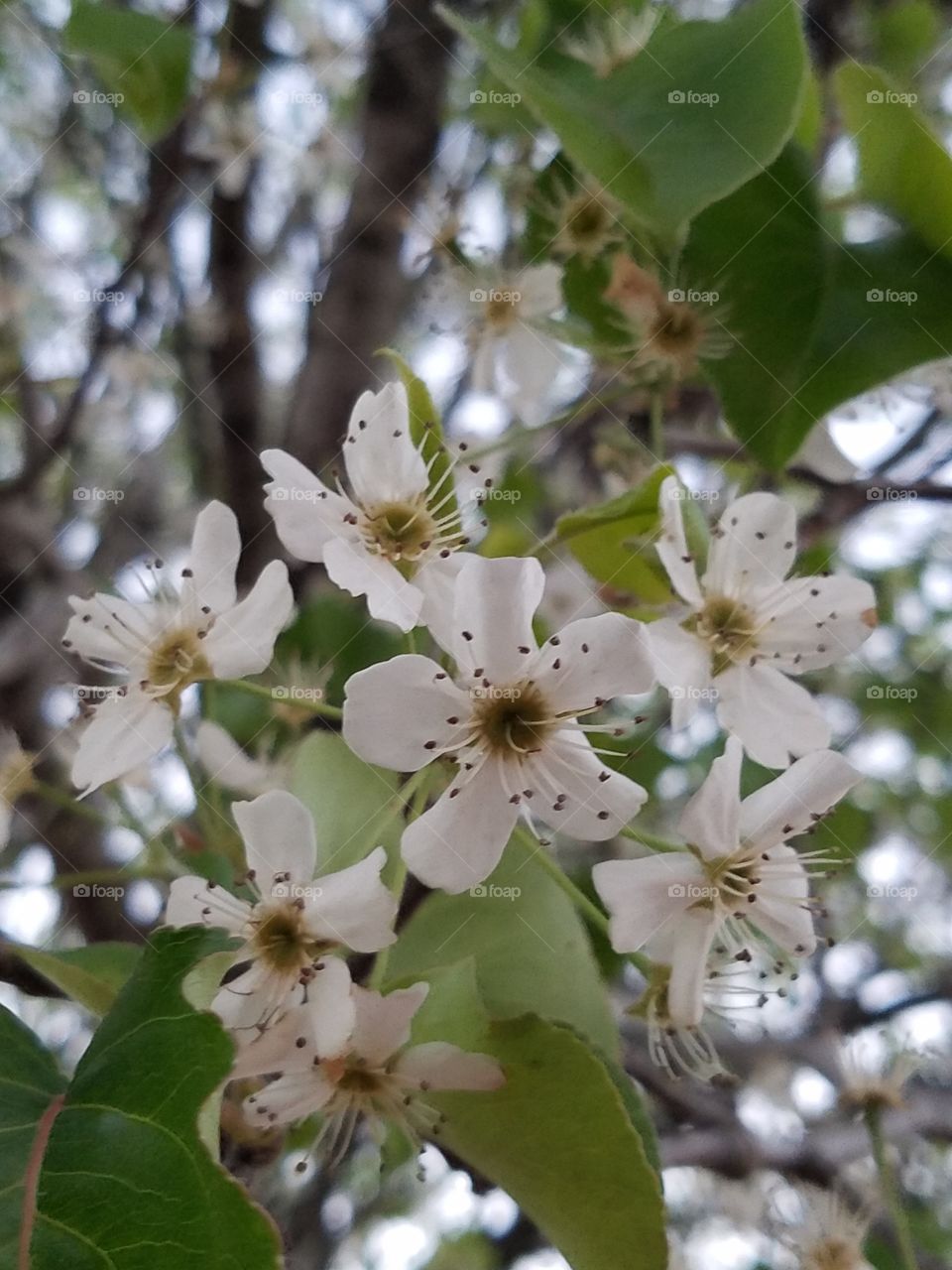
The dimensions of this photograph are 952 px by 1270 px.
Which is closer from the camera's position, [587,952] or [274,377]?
[587,952]

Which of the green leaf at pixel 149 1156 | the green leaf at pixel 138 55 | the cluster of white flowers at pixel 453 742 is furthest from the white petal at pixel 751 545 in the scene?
the green leaf at pixel 138 55

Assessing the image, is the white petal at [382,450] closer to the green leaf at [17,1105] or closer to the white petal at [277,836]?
the white petal at [277,836]

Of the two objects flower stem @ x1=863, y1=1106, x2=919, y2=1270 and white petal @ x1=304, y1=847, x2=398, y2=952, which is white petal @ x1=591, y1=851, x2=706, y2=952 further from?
flower stem @ x1=863, y1=1106, x2=919, y2=1270

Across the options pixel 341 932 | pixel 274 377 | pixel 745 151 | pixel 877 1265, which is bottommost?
pixel 877 1265

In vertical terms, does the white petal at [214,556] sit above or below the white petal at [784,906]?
above

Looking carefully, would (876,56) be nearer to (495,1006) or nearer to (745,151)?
(745,151)

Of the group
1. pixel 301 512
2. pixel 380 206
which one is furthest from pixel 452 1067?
pixel 380 206

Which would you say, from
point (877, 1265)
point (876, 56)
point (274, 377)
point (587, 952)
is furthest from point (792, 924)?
point (274, 377)
